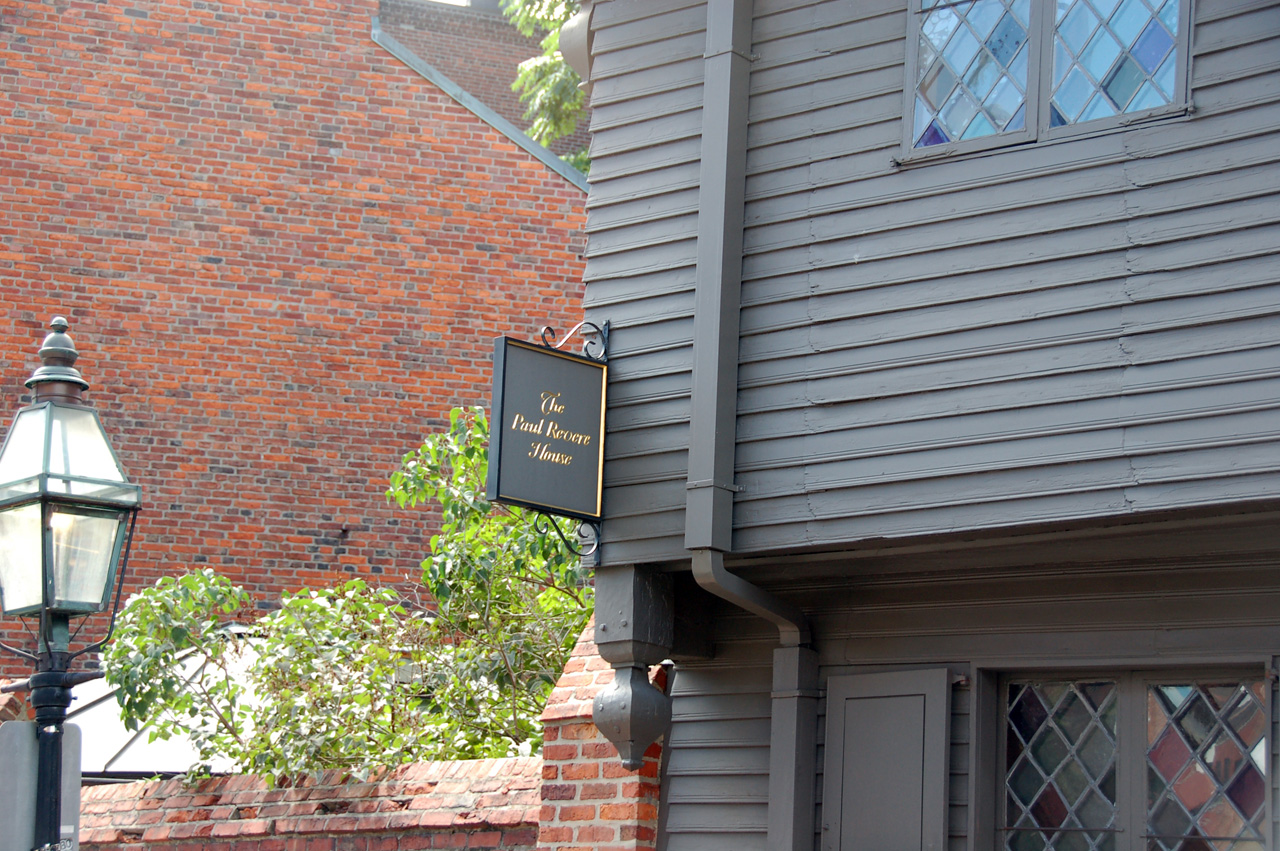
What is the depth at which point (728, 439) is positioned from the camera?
20.6 ft

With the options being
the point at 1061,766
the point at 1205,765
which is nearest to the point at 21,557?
the point at 1061,766

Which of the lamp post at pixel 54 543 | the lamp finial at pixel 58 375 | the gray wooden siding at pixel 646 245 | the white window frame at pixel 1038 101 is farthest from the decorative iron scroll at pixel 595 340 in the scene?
the lamp post at pixel 54 543

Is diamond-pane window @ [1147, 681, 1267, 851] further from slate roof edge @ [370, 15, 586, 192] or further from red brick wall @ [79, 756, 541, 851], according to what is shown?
slate roof edge @ [370, 15, 586, 192]

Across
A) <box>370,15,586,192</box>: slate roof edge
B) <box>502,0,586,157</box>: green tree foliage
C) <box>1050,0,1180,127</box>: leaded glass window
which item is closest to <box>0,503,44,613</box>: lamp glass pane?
<box>1050,0,1180,127</box>: leaded glass window

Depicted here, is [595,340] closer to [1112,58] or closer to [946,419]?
[946,419]

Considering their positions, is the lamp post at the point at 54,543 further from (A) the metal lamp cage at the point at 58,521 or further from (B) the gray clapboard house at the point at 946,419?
(B) the gray clapboard house at the point at 946,419

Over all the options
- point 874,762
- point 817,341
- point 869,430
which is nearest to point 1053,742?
point 874,762

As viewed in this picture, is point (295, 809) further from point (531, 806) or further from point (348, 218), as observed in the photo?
point (348, 218)

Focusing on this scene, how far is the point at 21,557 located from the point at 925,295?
3.48 meters

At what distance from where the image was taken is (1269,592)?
5.39 meters

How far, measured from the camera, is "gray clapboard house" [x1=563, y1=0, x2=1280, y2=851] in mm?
5395

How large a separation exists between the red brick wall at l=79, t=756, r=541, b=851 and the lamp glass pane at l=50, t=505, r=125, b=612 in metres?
2.49

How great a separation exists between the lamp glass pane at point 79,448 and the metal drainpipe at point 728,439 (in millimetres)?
2240

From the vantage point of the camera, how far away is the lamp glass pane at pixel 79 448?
5.42 metres
